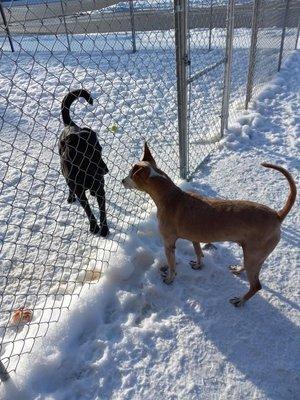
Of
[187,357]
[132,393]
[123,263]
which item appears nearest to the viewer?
[132,393]

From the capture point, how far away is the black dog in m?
3.38

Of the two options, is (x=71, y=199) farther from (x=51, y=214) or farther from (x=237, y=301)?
(x=237, y=301)

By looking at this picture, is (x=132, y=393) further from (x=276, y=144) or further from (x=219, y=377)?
(x=276, y=144)

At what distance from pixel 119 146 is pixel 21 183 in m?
1.34

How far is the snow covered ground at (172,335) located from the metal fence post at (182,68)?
0.96 meters

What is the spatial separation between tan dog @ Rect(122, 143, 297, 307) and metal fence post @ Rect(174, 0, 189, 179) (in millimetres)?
930

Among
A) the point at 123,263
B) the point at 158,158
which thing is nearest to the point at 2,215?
the point at 123,263

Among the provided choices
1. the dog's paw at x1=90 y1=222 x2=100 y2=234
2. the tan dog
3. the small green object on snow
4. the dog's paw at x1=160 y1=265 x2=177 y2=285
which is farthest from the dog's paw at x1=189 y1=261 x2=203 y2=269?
the small green object on snow

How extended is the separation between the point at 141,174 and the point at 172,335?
1.16 m

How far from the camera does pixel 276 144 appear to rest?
4.80 meters

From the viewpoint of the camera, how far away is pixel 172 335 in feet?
8.50

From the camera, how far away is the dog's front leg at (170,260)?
113 inches

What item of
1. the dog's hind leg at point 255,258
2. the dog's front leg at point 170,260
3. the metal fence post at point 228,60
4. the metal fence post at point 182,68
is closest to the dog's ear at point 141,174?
the dog's front leg at point 170,260

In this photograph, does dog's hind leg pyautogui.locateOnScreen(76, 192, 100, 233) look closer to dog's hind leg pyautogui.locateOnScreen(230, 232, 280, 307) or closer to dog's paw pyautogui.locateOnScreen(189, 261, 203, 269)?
dog's paw pyautogui.locateOnScreen(189, 261, 203, 269)
